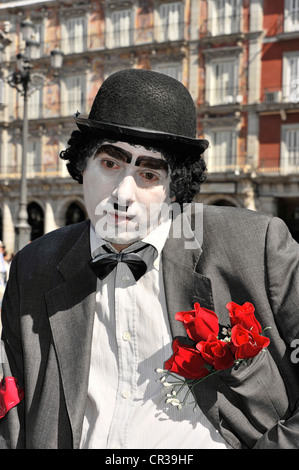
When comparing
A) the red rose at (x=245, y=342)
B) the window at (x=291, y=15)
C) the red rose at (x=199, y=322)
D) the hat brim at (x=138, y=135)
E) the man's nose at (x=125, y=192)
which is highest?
the window at (x=291, y=15)

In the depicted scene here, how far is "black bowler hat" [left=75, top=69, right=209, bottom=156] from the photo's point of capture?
142cm

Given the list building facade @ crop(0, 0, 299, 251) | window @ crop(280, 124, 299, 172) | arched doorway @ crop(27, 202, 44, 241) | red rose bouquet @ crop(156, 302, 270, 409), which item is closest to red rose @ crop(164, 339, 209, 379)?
red rose bouquet @ crop(156, 302, 270, 409)

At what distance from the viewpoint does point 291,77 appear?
19.6m

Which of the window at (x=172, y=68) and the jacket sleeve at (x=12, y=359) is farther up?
the window at (x=172, y=68)

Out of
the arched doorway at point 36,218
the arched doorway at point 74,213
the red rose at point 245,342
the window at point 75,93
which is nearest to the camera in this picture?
the red rose at point 245,342

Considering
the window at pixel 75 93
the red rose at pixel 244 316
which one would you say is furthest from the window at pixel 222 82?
the red rose at pixel 244 316

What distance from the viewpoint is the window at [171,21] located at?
2077cm

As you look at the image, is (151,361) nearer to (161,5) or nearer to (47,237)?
(47,237)

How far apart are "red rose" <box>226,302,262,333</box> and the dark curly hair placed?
0.38 meters

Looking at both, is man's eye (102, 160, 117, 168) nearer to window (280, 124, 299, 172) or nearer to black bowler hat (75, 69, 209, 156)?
black bowler hat (75, 69, 209, 156)

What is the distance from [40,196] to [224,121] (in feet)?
27.5

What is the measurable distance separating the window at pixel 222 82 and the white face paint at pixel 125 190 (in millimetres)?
19583

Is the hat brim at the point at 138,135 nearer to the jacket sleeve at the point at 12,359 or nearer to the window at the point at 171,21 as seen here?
the jacket sleeve at the point at 12,359

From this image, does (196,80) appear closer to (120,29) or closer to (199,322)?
(120,29)
